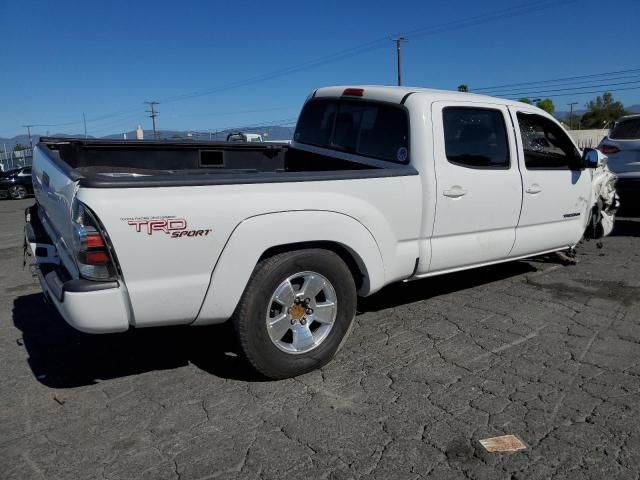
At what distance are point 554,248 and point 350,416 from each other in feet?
10.9

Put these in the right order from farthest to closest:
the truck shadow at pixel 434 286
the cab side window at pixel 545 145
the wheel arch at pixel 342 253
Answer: the truck shadow at pixel 434 286 < the cab side window at pixel 545 145 < the wheel arch at pixel 342 253

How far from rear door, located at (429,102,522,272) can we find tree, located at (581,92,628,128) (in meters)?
83.6

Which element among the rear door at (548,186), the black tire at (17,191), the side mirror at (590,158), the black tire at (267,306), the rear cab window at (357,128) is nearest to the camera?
the black tire at (267,306)

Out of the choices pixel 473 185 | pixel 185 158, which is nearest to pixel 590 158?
pixel 473 185

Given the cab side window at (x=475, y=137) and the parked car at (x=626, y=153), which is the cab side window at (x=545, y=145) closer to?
the cab side window at (x=475, y=137)

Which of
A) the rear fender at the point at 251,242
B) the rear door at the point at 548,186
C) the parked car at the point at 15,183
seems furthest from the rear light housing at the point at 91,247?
the parked car at the point at 15,183

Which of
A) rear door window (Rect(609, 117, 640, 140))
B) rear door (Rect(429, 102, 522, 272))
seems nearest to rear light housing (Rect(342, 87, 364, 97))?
rear door (Rect(429, 102, 522, 272))

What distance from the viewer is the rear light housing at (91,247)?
9.41ft

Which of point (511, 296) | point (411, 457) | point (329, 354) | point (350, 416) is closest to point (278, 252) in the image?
point (329, 354)

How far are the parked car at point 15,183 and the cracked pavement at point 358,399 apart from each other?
757 inches

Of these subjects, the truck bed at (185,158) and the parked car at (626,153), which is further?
the parked car at (626,153)

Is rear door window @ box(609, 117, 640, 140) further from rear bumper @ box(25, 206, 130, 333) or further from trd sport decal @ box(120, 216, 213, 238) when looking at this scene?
rear bumper @ box(25, 206, 130, 333)

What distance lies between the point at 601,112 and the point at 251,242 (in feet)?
301

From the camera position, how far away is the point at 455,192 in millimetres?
4309
